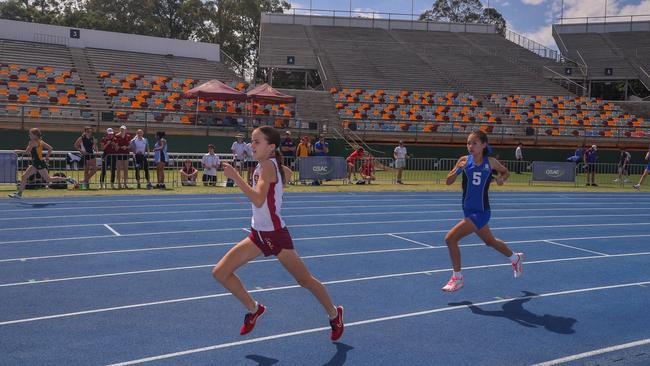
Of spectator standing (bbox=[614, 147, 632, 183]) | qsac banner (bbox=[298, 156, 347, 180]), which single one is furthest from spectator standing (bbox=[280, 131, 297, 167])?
spectator standing (bbox=[614, 147, 632, 183])

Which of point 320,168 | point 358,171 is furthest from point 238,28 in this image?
point 320,168

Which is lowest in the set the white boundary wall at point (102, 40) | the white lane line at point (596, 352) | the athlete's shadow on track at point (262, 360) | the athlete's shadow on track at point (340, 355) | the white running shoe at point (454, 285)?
the athlete's shadow on track at point (262, 360)

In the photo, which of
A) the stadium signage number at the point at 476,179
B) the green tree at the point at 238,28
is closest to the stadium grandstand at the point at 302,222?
the stadium signage number at the point at 476,179

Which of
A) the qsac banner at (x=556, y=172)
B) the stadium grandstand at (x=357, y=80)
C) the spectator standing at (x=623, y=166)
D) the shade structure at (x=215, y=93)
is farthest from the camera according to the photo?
the stadium grandstand at (x=357, y=80)

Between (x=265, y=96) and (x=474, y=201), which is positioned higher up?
(x=265, y=96)

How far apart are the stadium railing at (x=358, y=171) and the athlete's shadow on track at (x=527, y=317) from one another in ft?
45.5

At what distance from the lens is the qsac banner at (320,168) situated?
68.4 ft

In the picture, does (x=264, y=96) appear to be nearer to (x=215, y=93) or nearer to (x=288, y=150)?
(x=215, y=93)

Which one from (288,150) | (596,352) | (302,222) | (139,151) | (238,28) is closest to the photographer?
(596,352)

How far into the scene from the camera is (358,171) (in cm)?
2430

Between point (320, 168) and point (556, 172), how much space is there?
34.4 feet

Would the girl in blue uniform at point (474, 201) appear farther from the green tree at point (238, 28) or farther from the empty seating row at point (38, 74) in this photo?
the green tree at point (238, 28)

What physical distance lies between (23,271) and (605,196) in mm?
19002

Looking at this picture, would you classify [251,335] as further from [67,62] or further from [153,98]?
[67,62]
